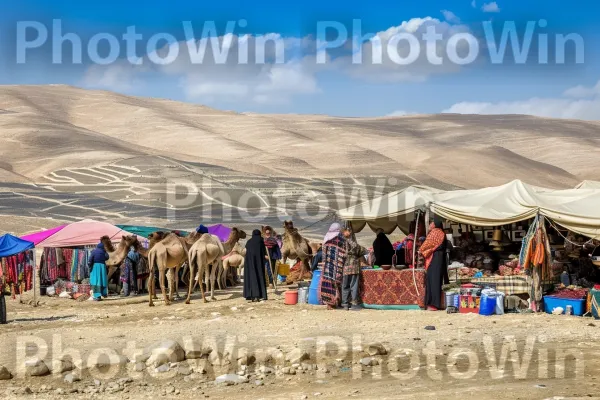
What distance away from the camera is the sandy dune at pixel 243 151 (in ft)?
179

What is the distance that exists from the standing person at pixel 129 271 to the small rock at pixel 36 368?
8.79m

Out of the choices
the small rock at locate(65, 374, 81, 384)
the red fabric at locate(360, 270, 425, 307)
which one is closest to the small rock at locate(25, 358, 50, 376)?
the small rock at locate(65, 374, 81, 384)

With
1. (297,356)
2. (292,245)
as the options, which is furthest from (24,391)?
(292,245)

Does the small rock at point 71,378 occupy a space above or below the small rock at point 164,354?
below

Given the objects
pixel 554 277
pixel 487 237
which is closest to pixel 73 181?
pixel 487 237

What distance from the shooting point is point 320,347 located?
34.3ft

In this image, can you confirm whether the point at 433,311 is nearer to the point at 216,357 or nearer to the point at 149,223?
the point at 216,357

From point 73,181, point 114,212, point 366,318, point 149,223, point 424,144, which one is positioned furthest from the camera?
point 424,144

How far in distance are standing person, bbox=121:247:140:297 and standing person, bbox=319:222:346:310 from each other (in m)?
5.14

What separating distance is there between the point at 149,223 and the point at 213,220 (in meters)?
3.14

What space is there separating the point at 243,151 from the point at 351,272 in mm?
71703

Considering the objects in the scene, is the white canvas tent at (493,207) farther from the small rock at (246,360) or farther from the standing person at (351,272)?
the small rock at (246,360)

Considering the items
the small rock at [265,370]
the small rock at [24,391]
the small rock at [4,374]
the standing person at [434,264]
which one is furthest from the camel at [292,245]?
the small rock at [24,391]

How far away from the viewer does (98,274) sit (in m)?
18.0
